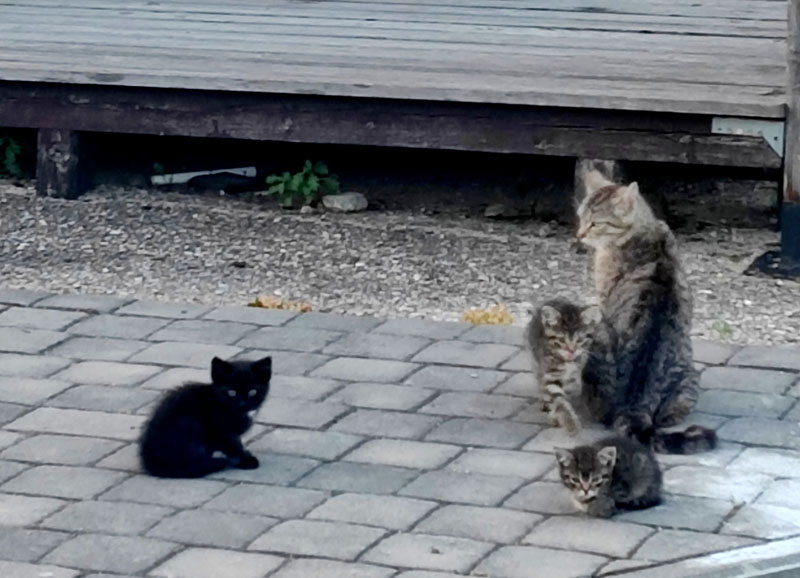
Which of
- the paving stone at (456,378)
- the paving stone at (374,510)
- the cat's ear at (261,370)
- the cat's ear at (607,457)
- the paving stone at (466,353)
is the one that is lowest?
the paving stone at (374,510)

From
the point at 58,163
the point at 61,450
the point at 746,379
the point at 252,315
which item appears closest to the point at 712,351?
the point at 746,379

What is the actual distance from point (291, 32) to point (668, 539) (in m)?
6.17

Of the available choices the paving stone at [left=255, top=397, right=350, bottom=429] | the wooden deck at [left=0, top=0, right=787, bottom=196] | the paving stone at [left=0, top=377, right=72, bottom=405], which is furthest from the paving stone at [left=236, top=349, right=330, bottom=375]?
the wooden deck at [left=0, top=0, right=787, bottom=196]

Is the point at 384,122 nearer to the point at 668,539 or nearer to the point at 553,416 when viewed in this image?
the point at 553,416

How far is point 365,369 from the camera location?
20.9 ft

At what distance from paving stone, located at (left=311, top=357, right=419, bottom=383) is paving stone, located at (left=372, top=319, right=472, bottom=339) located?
0.37m

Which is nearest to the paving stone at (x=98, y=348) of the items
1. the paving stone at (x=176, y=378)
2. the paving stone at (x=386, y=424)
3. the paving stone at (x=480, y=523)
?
the paving stone at (x=176, y=378)

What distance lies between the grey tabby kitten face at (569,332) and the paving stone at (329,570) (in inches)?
55.4

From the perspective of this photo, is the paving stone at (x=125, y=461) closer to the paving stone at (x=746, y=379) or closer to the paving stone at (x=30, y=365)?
the paving stone at (x=30, y=365)

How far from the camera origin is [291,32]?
1036 cm

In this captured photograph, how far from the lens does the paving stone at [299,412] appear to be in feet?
19.1

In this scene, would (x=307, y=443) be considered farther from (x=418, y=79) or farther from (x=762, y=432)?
(x=418, y=79)

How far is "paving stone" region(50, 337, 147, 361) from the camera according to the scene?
650 centimetres

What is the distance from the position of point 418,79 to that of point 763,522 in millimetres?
4305
